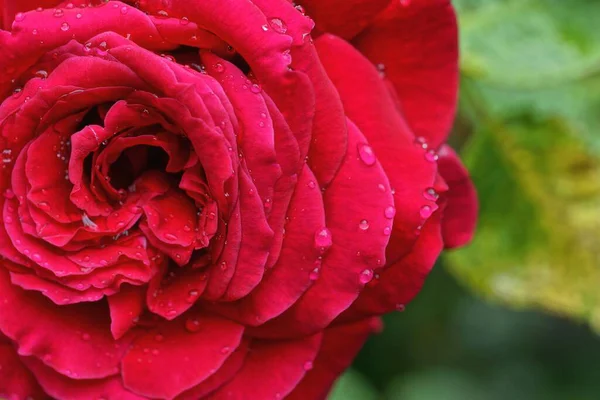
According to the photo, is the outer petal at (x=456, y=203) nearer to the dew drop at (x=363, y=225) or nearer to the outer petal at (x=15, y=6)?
the dew drop at (x=363, y=225)

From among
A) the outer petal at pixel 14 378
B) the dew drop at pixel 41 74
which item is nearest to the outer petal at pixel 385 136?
the dew drop at pixel 41 74

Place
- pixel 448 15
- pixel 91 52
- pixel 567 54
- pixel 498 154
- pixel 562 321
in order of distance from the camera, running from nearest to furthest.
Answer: pixel 91 52 → pixel 448 15 → pixel 567 54 → pixel 498 154 → pixel 562 321

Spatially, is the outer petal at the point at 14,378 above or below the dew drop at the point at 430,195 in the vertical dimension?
below

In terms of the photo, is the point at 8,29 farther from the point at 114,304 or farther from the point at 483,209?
the point at 483,209

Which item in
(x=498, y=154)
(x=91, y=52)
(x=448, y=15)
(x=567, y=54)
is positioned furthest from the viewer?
(x=498, y=154)

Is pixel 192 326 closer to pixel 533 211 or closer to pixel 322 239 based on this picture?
pixel 322 239

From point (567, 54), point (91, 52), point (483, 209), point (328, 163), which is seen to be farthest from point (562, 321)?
point (91, 52)
